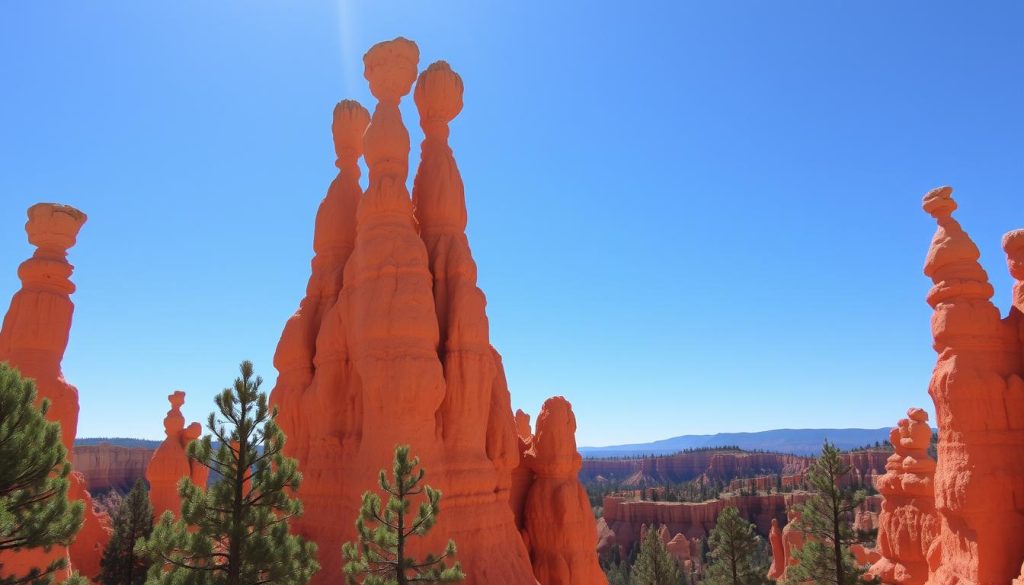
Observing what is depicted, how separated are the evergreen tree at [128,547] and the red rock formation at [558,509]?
57.8 ft

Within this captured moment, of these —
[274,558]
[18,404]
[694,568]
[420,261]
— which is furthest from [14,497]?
[694,568]

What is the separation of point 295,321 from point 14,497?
11361 millimetres

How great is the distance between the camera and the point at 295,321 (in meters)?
21.3

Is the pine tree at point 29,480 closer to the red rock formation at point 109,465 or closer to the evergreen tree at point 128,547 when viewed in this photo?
the evergreen tree at point 128,547

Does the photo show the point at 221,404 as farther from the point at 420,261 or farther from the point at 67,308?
the point at 67,308

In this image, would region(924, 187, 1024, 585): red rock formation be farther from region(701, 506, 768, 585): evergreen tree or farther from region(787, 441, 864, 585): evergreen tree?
region(701, 506, 768, 585): evergreen tree

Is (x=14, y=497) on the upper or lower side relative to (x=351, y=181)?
lower

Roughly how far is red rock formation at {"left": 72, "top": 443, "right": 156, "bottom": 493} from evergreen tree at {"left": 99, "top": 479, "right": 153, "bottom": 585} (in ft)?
214

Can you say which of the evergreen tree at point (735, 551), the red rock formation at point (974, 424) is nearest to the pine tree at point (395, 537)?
the red rock formation at point (974, 424)

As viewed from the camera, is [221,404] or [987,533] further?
[987,533]

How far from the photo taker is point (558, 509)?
70.5 ft

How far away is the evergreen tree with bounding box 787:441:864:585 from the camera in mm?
25062

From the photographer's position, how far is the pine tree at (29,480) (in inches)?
373

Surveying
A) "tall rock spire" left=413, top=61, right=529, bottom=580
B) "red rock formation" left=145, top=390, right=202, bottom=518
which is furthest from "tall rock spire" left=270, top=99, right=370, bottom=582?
"red rock formation" left=145, top=390, right=202, bottom=518
